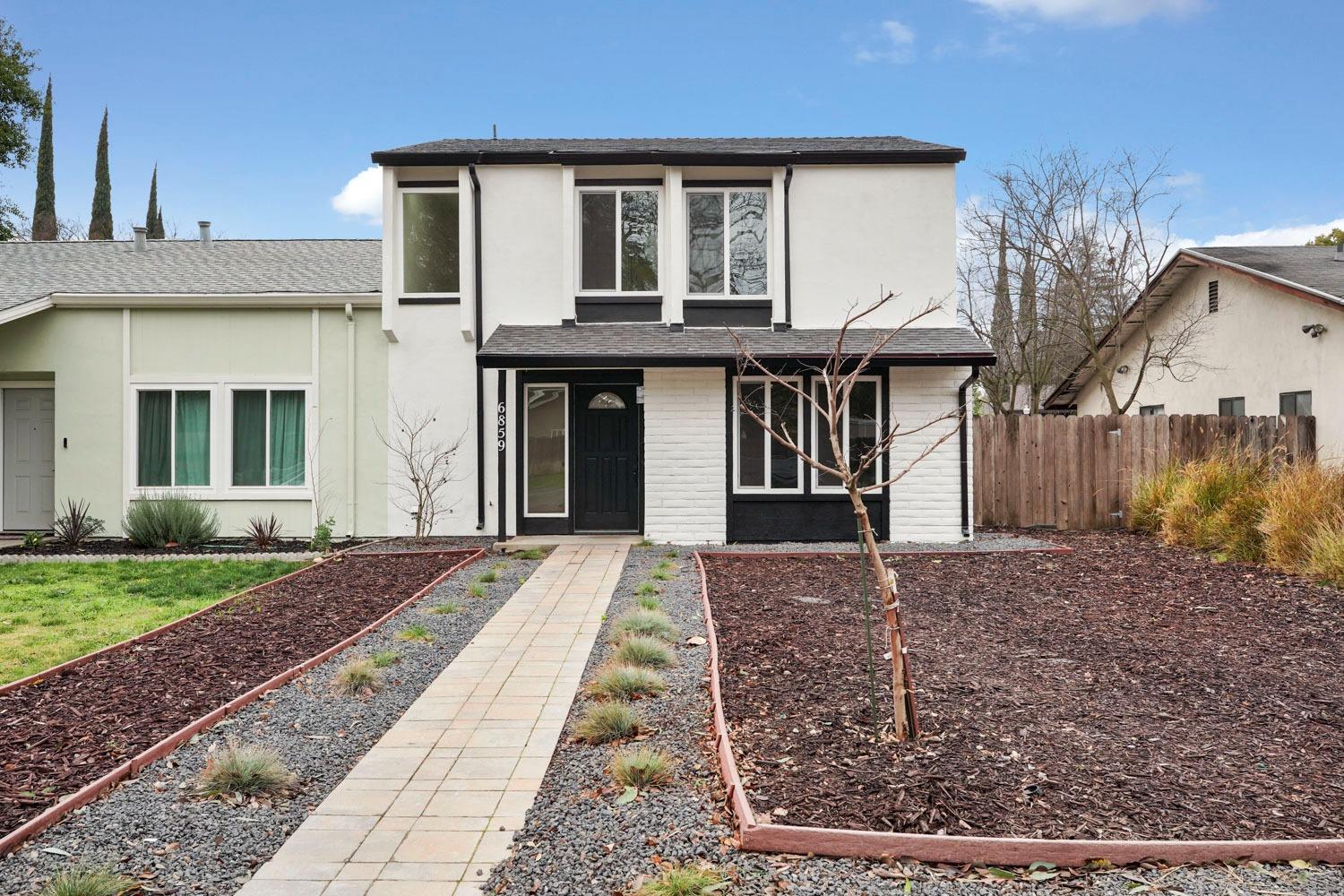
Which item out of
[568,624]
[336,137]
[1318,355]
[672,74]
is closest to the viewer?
[568,624]

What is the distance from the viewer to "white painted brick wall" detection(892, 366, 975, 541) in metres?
11.5

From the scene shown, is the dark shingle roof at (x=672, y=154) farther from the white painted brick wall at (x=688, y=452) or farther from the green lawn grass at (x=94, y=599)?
the green lawn grass at (x=94, y=599)

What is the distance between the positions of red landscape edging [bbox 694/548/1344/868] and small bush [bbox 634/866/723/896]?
0.97 feet

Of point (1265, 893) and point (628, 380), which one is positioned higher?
point (628, 380)

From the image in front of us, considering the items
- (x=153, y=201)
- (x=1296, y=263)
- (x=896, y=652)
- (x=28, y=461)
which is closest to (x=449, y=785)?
(x=896, y=652)

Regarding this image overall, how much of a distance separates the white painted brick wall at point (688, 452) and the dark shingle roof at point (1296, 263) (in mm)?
10173

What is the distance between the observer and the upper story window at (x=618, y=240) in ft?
39.8

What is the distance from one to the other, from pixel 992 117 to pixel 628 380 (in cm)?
1210

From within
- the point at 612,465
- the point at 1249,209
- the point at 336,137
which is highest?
the point at 336,137

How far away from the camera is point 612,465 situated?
1201cm

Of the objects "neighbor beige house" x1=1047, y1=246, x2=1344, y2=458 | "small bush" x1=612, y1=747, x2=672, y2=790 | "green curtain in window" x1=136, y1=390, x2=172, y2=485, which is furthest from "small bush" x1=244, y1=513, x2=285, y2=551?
"neighbor beige house" x1=1047, y1=246, x2=1344, y2=458

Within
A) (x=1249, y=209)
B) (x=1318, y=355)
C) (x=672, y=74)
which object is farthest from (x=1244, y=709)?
(x=1249, y=209)

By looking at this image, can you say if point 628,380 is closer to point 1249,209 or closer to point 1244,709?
point 1244,709

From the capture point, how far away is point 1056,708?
15.5ft
